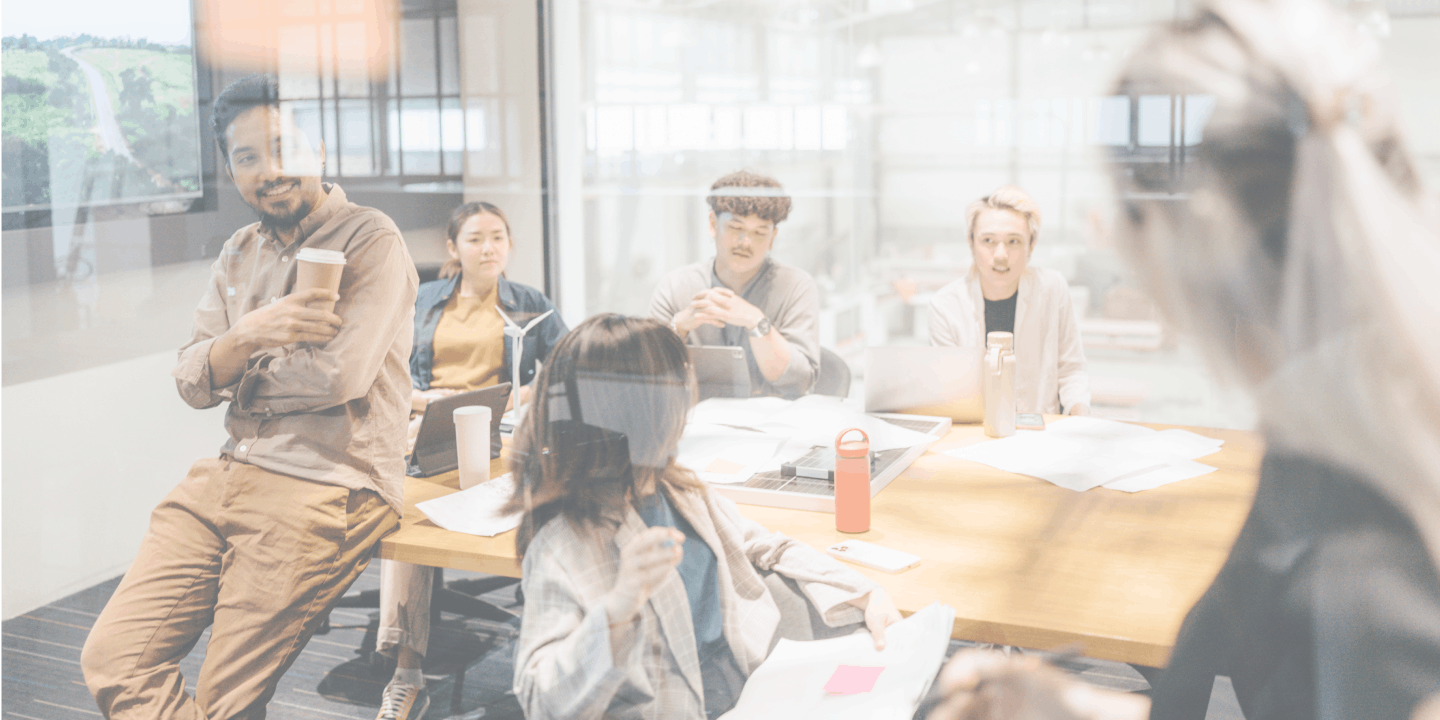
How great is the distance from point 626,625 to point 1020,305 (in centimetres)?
77

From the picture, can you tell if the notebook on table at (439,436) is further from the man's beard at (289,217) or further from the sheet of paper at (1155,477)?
the sheet of paper at (1155,477)

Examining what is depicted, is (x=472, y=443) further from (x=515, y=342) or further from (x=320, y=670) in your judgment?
(x=320, y=670)

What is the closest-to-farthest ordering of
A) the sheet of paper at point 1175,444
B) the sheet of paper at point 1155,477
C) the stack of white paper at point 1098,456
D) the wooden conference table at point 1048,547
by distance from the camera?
the wooden conference table at point 1048,547, the sheet of paper at point 1175,444, the sheet of paper at point 1155,477, the stack of white paper at point 1098,456

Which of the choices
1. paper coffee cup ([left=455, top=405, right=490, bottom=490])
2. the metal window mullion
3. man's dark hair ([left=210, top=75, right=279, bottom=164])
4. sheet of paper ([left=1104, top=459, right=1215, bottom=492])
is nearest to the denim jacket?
paper coffee cup ([left=455, top=405, right=490, bottom=490])

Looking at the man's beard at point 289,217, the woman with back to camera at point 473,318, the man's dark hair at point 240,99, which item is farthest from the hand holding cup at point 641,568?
the man's dark hair at point 240,99

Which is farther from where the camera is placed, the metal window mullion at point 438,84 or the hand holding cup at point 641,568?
the metal window mullion at point 438,84

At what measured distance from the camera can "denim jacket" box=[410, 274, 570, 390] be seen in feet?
5.07

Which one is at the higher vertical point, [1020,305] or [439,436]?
[1020,305]

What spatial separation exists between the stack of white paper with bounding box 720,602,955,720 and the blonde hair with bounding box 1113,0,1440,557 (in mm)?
568

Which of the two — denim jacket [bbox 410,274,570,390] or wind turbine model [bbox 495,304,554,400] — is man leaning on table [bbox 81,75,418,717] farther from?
wind turbine model [bbox 495,304,554,400]

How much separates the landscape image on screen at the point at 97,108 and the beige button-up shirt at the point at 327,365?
0.25 metres

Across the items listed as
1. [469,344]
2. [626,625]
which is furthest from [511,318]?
[626,625]

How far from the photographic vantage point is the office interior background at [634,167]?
3.96ft

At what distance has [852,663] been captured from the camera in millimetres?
1277
